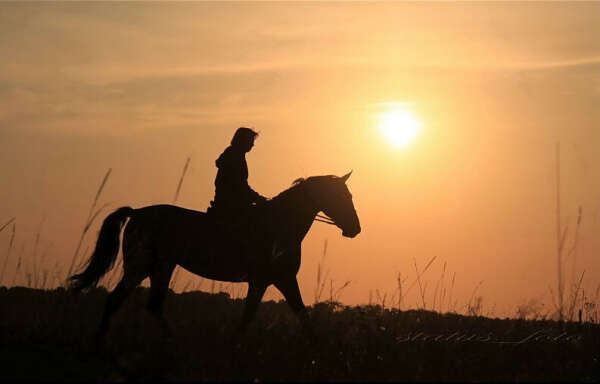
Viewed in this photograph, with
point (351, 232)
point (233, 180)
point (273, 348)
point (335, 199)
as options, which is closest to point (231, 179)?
point (233, 180)

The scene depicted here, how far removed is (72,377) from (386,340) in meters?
5.11

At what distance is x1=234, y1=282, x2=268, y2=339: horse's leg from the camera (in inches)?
472

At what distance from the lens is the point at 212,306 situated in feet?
53.0

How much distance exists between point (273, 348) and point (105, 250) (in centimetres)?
369

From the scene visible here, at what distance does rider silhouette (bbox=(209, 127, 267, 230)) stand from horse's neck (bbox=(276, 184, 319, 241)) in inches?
22.0

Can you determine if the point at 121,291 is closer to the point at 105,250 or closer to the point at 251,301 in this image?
the point at 105,250

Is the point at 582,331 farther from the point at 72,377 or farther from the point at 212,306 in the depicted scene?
the point at 72,377

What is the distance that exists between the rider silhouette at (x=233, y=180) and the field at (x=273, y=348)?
168 cm

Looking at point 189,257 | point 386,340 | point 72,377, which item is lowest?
point 72,377

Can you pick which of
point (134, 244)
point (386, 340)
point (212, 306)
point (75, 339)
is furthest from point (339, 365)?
point (212, 306)

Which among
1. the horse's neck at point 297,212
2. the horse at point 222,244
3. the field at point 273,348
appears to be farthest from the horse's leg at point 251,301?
the horse's neck at point 297,212

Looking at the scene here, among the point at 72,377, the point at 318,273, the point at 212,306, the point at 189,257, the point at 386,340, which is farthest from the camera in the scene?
the point at 212,306

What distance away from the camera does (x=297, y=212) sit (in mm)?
13281

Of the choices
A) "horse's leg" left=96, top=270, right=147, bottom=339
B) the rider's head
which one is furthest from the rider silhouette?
"horse's leg" left=96, top=270, right=147, bottom=339
